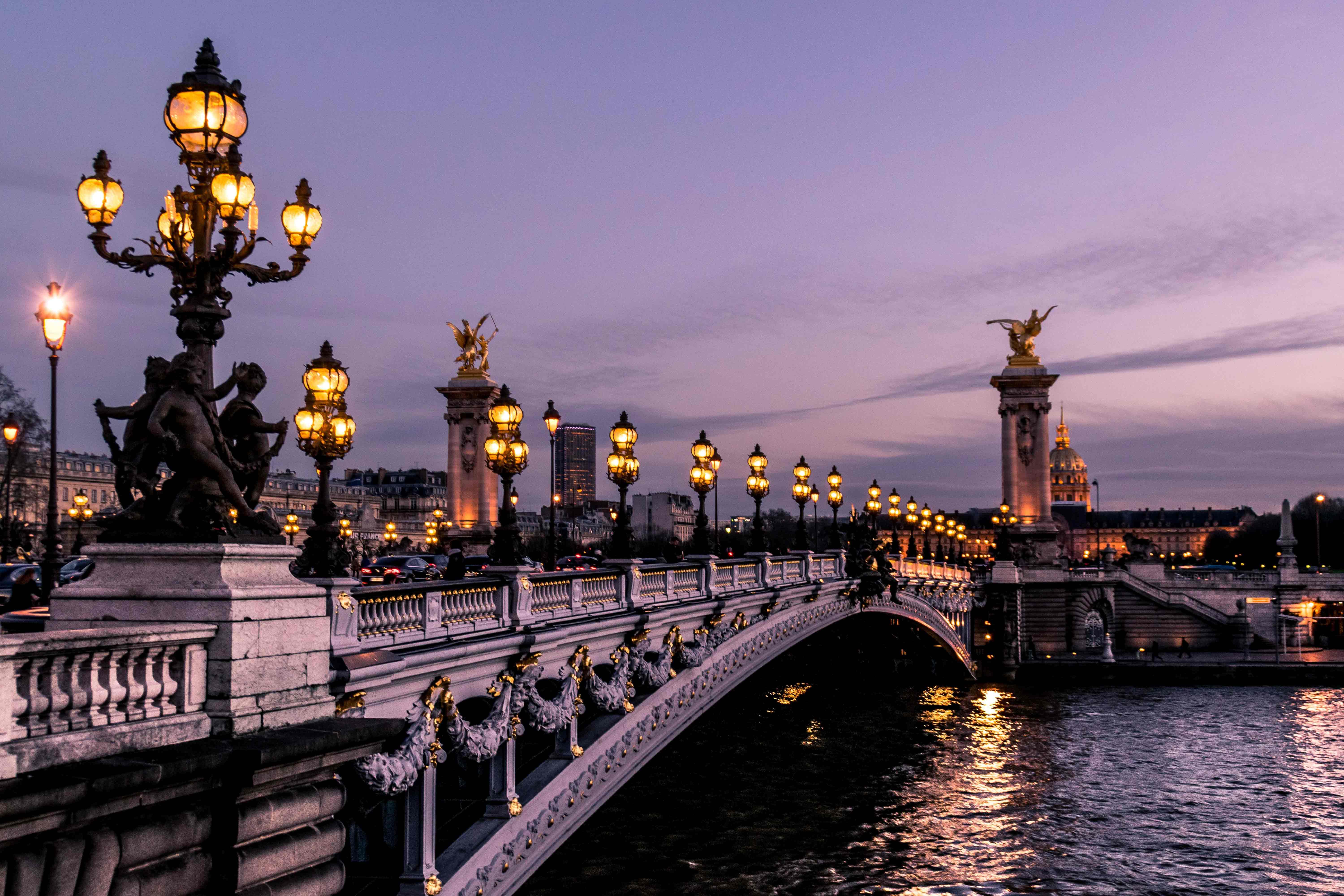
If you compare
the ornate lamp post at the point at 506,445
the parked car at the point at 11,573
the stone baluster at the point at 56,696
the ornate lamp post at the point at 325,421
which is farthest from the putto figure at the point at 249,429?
the parked car at the point at 11,573

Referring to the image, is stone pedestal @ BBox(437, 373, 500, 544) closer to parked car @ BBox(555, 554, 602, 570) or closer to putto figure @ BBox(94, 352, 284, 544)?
parked car @ BBox(555, 554, 602, 570)

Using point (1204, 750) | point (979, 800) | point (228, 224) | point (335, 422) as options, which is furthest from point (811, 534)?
point (228, 224)

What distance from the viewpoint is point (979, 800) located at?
3738 centimetres

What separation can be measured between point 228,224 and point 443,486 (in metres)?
174

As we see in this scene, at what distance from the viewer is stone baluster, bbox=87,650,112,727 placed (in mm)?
8219

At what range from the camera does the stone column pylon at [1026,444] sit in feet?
273

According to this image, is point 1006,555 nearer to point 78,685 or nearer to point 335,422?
point 335,422

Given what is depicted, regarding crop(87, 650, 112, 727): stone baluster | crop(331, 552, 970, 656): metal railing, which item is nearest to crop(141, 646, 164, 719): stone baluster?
crop(87, 650, 112, 727): stone baluster

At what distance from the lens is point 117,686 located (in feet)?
27.7

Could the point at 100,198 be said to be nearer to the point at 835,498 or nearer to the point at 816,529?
the point at 835,498

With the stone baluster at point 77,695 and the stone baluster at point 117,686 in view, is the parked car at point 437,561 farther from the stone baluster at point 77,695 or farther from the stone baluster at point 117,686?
the stone baluster at point 77,695

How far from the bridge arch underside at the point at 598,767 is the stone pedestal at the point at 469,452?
40411mm

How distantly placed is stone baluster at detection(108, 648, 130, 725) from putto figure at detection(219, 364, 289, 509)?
229cm

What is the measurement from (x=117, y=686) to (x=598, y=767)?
13937mm
